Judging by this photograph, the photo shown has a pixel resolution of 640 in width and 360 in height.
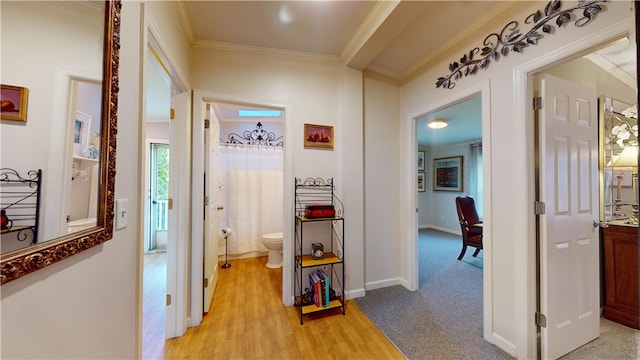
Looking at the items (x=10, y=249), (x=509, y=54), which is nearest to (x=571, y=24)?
(x=509, y=54)

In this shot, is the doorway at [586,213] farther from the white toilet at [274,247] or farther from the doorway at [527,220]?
the white toilet at [274,247]

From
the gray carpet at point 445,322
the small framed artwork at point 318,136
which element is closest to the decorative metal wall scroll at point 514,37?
the small framed artwork at point 318,136

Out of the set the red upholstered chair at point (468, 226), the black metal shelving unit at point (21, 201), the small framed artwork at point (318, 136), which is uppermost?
the small framed artwork at point (318, 136)

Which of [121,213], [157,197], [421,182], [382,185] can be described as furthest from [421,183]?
[121,213]

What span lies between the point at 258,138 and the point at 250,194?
1.00 m

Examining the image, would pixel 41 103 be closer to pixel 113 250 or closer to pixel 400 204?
pixel 113 250

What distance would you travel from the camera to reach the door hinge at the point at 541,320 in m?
1.47

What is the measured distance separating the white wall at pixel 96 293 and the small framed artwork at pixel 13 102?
23mm

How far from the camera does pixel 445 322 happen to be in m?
1.94

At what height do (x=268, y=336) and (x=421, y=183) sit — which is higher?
(x=421, y=183)

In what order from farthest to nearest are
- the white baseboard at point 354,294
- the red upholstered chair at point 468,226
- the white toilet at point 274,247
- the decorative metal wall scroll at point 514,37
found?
1. the red upholstered chair at point 468,226
2. the white toilet at point 274,247
3. the white baseboard at point 354,294
4. the decorative metal wall scroll at point 514,37

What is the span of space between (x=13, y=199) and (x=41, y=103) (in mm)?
223

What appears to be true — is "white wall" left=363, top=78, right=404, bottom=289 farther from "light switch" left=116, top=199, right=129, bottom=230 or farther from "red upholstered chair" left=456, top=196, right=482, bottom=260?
"light switch" left=116, top=199, right=129, bottom=230

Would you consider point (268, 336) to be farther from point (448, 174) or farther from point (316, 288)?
point (448, 174)
